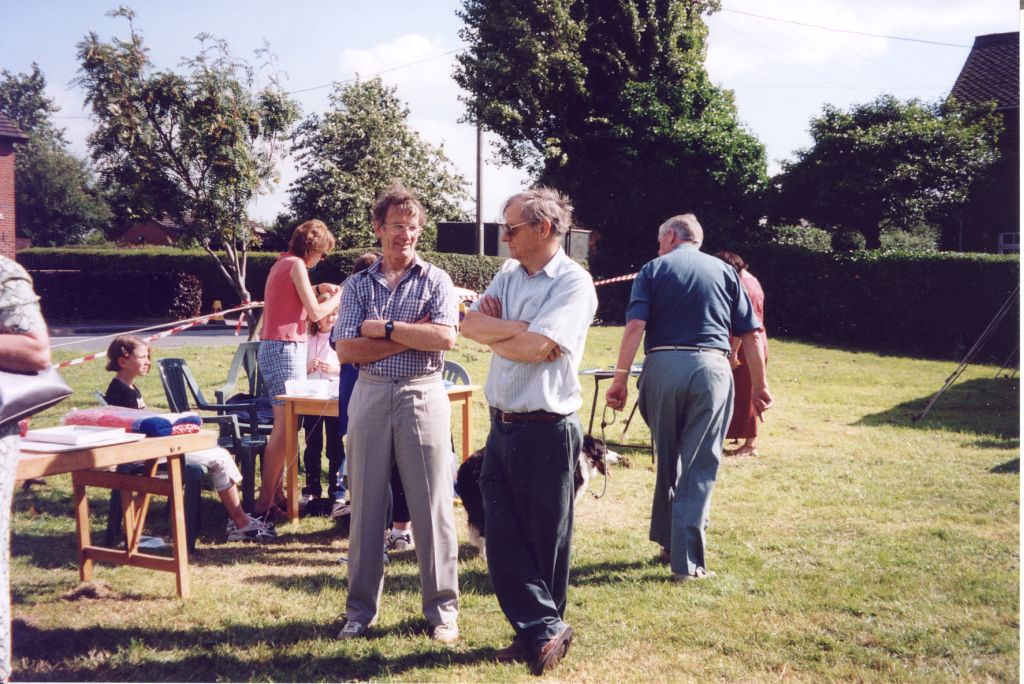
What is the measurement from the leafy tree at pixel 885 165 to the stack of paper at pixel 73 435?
13.8 ft

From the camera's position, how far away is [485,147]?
15.2 feet

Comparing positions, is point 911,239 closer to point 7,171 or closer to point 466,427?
point 466,427

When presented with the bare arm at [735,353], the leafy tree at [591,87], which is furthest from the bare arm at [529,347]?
the bare arm at [735,353]

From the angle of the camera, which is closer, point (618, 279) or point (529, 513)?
point (529, 513)

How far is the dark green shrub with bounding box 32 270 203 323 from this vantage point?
13.5 ft

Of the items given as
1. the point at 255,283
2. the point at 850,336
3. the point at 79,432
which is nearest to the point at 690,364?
the point at 79,432

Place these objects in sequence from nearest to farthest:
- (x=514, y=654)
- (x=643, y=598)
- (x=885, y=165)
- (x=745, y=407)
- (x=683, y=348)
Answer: (x=514, y=654) < (x=643, y=598) < (x=683, y=348) < (x=745, y=407) < (x=885, y=165)

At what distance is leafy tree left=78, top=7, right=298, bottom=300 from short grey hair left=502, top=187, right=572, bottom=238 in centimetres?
181

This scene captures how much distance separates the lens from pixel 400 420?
3.19m

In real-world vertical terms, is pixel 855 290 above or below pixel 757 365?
above

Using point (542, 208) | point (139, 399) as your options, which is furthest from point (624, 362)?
point (139, 399)

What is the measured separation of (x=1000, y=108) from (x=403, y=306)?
105 inches

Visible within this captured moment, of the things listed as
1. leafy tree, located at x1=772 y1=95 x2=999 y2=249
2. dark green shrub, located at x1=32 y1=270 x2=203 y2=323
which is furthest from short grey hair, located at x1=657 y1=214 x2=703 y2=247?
dark green shrub, located at x1=32 y1=270 x2=203 y2=323

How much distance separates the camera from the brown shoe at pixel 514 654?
3037 millimetres
